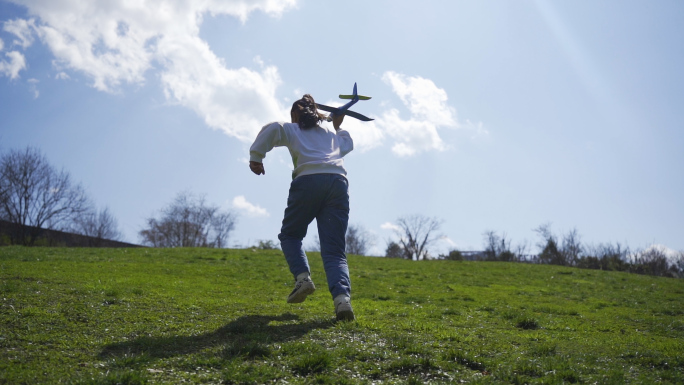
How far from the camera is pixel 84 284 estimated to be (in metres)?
6.22

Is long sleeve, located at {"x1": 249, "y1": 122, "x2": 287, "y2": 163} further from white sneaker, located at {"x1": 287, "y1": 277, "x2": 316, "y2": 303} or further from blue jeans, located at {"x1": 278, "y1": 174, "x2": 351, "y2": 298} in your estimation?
white sneaker, located at {"x1": 287, "y1": 277, "x2": 316, "y2": 303}

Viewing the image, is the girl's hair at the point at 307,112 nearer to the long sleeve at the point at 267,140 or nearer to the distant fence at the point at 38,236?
the long sleeve at the point at 267,140

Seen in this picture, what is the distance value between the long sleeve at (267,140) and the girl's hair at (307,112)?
0.26 meters

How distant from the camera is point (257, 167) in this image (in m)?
4.69

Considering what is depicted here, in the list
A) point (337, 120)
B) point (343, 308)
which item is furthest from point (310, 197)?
point (337, 120)

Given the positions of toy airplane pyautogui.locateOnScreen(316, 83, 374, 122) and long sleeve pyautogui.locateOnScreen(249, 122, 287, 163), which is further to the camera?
toy airplane pyautogui.locateOnScreen(316, 83, 374, 122)

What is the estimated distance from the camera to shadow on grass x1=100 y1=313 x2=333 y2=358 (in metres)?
3.36

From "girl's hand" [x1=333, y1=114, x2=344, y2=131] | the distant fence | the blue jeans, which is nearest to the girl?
the blue jeans

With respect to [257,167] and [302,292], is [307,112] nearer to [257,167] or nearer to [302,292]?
[257,167]

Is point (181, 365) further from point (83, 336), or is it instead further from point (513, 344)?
point (513, 344)

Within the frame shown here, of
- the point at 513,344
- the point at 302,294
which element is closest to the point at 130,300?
the point at 302,294

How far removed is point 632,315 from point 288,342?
19.0 ft

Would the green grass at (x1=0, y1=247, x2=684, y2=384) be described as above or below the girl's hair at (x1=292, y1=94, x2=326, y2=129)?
below

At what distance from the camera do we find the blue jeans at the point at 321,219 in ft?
15.2
